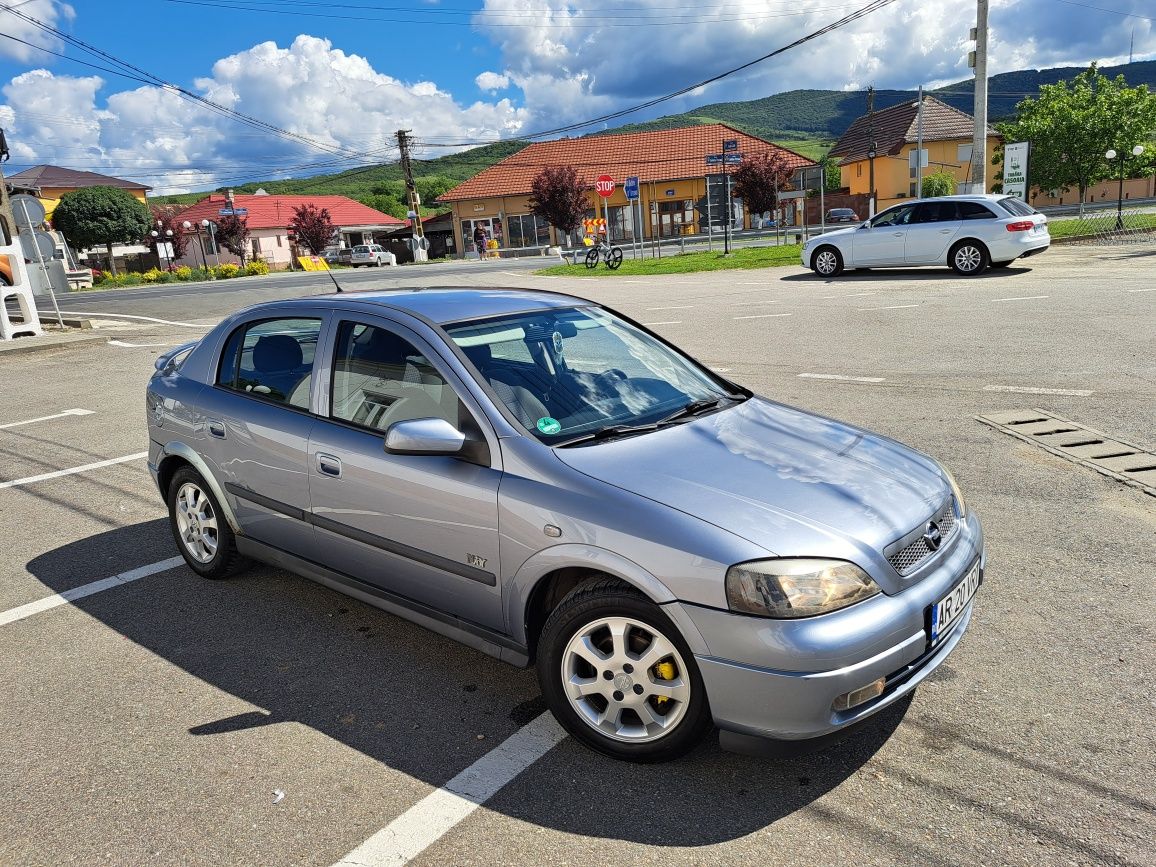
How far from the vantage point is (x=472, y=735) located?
3258 millimetres

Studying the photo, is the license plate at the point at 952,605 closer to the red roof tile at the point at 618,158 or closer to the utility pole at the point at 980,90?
the utility pole at the point at 980,90

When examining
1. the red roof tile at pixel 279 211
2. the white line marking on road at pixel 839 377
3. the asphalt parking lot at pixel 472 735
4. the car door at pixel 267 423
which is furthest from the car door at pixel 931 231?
the red roof tile at pixel 279 211

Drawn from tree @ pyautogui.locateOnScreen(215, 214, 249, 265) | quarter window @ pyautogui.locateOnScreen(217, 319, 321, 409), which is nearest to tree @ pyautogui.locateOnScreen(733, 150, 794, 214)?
tree @ pyautogui.locateOnScreen(215, 214, 249, 265)

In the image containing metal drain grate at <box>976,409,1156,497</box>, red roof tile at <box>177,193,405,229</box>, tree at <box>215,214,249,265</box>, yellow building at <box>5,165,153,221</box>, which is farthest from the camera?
yellow building at <box>5,165,153,221</box>

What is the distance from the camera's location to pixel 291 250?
235ft

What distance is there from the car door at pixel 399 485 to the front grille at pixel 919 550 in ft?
4.54

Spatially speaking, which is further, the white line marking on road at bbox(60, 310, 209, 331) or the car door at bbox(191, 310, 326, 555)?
the white line marking on road at bbox(60, 310, 209, 331)

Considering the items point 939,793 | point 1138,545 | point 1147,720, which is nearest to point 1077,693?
point 1147,720

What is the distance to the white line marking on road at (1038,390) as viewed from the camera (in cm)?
768

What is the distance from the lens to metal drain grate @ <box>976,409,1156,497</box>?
561 cm

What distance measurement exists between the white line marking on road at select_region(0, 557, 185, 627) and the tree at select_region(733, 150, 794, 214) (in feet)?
150

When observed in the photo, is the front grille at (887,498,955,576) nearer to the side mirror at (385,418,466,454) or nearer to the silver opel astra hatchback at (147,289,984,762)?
the silver opel astra hatchback at (147,289,984,762)

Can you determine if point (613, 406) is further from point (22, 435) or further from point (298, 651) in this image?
point (22, 435)

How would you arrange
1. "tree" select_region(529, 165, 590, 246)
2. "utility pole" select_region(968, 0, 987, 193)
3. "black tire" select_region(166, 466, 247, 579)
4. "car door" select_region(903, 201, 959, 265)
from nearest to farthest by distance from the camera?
"black tire" select_region(166, 466, 247, 579) → "car door" select_region(903, 201, 959, 265) → "utility pole" select_region(968, 0, 987, 193) → "tree" select_region(529, 165, 590, 246)
